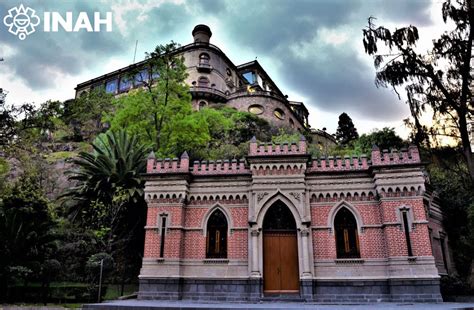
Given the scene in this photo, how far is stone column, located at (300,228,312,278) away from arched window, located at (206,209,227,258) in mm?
3333

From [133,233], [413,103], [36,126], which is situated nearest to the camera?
[413,103]

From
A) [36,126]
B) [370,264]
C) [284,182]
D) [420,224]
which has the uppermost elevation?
[36,126]

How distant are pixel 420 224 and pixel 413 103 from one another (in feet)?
17.9

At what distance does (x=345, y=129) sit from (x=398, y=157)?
1431 inches

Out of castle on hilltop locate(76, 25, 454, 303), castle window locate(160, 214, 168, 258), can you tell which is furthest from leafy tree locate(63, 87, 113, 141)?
castle window locate(160, 214, 168, 258)

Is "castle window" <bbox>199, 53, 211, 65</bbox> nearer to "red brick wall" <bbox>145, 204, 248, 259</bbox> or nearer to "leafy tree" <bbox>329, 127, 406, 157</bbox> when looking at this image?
"leafy tree" <bbox>329, 127, 406, 157</bbox>

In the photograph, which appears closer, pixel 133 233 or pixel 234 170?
pixel 234 170

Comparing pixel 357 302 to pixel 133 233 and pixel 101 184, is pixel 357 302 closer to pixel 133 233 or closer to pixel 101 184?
pixel 133 233

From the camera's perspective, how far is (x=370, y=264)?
46.2ft

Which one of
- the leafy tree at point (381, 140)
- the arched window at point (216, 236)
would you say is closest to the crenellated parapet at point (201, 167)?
→ the arched window at point (216, 236)

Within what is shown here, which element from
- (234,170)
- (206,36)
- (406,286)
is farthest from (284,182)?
(206,36)

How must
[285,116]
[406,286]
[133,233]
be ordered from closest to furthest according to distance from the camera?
[406,286] → [133,233] → [285,116]

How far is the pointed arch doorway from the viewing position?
47.5ft

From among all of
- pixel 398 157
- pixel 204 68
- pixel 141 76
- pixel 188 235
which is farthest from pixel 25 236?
pixel 204 68
